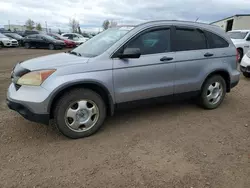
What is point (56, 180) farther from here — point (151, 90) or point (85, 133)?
point (151, 90)

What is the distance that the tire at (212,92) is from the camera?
436 centimetres

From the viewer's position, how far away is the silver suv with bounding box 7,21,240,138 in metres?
2.98

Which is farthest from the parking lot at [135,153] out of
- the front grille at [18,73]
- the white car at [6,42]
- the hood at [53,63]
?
the white car at [6,42]

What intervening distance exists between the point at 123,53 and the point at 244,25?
97.2ft

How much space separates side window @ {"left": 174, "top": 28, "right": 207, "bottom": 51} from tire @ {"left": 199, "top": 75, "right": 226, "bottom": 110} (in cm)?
73

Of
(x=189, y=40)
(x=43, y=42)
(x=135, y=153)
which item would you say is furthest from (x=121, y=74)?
(x=43, y=42)

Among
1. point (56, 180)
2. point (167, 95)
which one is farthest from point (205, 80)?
point (56, 180)

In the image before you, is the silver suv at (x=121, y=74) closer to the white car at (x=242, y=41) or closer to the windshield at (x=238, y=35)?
the white car at (x=242, y=41)

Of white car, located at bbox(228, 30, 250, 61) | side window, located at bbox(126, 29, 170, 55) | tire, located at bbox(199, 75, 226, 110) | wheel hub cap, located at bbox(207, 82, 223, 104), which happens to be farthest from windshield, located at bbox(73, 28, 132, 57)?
white car, located at bbox(228, 30, 250, 61)

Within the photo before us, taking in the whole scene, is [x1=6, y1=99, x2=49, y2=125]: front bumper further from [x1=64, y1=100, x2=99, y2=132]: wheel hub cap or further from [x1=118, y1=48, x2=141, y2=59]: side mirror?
[x1=118, y1=48, x2=141, y2=59]: side mirror

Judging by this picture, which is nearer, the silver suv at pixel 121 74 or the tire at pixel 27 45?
the silver suv at pixel 121 74

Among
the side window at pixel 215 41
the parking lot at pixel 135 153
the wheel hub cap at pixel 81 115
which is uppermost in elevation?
the side window at pixel 215 41

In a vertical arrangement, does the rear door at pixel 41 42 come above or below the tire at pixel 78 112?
above

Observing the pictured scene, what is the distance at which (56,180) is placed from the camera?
2.41 m
